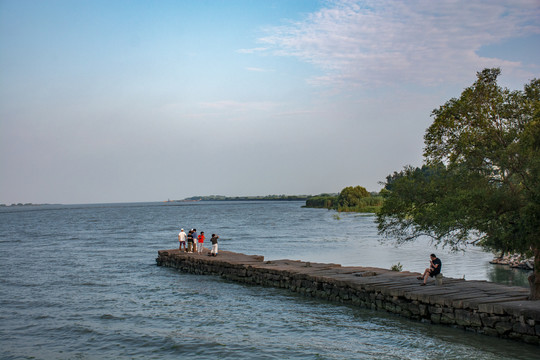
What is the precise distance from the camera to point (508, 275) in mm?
29016

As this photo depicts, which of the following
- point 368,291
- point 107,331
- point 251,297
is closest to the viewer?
point 107,331

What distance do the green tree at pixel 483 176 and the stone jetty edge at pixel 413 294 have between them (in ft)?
5.67

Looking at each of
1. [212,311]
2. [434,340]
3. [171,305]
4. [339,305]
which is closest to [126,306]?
[171,305]

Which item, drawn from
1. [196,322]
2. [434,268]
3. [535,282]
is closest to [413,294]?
[434,268]

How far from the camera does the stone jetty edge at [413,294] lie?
51.3 feet

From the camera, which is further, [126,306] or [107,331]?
[126,306]

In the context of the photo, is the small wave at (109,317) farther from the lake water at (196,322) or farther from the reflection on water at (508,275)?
the reflection on water at (508,275)

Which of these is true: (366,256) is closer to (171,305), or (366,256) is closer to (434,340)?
(171,305)

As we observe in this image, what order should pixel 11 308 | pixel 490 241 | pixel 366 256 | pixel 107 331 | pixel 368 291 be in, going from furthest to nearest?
pixel 366 256 → pixel 11 308 → pixel 368 291 → pixel 107 331 → pixel 490 241

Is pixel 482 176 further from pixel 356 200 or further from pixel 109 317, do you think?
pixel 356 200

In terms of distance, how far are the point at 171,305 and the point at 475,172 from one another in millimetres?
14489

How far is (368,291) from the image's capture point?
2128 centimetres

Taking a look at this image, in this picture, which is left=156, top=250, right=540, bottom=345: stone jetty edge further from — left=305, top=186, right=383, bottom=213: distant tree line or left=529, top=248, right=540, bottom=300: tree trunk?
left=305, top=186, right=383, bottom=213: distant tree line

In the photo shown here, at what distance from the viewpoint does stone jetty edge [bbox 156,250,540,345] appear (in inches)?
616
